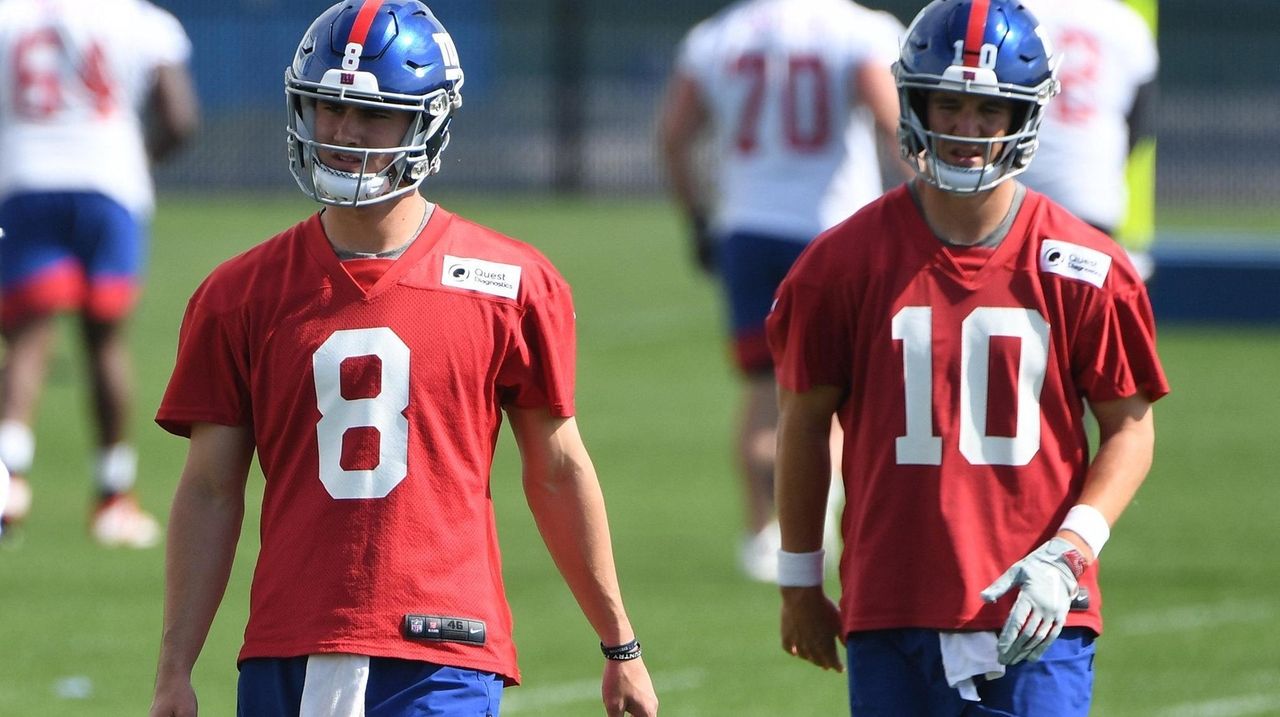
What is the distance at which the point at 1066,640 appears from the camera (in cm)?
392

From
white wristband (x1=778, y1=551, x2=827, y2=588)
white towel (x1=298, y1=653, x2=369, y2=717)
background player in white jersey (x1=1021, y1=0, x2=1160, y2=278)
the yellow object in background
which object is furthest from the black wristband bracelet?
the yellow object in background

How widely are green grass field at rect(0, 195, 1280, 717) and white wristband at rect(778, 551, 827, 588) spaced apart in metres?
2.08

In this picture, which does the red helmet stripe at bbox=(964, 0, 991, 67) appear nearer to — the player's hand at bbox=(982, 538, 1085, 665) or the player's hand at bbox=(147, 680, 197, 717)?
the player's hand at bbox=(982, 538, 1085, 665)

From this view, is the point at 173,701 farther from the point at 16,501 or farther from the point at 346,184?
the point at 16,501

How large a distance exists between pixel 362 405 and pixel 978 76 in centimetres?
127

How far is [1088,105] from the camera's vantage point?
7379 mm

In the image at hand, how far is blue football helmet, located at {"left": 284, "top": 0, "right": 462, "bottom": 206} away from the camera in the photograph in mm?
3635

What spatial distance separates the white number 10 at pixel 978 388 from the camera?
3914mm

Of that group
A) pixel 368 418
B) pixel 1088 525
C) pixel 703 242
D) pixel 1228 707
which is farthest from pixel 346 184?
pixel 703 242

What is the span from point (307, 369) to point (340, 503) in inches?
9.4

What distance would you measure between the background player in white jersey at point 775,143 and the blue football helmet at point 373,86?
13.8 feet

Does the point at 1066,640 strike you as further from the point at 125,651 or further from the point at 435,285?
the point at 125,651

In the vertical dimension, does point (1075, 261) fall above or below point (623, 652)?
above

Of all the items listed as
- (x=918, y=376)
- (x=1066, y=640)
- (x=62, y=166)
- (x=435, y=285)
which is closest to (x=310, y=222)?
(x=435, y=285)
